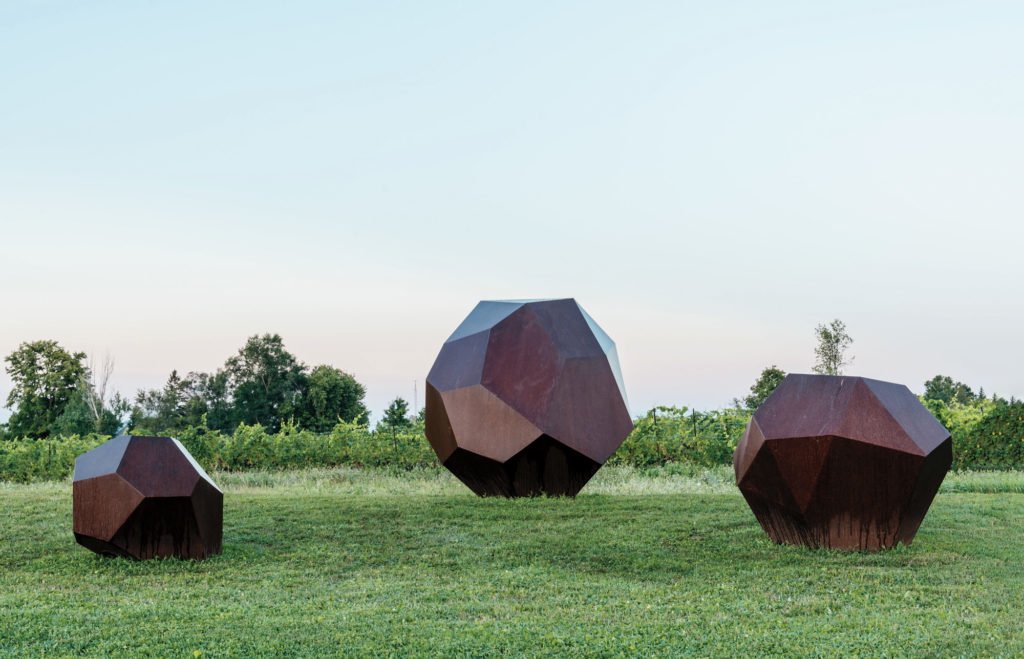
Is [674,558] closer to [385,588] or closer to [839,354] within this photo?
[385,588]

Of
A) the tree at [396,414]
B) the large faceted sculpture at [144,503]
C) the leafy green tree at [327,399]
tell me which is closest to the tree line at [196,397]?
the leafy green tree at [327,399]

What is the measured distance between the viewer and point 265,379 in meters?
44.0

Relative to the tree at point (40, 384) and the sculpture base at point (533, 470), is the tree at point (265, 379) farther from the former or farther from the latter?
the sculpture base at point (533, 470)

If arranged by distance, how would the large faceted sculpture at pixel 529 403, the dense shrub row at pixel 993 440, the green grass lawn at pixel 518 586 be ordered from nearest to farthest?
the green grass lawn at pixel 518 586 → the large faceted sculpture at pixel 529 403 → the dense shrub row at pixel 993 440

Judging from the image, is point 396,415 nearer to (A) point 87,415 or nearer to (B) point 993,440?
(B) point 993,440

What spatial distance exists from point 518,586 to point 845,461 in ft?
12.2

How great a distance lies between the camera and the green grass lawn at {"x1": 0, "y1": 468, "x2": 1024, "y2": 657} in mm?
6520

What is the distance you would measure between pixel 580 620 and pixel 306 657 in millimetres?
2200

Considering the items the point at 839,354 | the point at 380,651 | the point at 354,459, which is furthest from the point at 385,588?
the point at 839,354

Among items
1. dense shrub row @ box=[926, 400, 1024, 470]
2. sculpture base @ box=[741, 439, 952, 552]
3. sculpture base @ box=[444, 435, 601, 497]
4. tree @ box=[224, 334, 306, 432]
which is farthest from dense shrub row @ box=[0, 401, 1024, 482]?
tree @ box=[224, 334, 306, 432]

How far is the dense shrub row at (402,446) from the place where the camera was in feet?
70.2

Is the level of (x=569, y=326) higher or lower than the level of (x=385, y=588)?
higher

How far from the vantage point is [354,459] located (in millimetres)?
23094

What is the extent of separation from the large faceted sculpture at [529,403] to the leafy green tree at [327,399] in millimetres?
29041
